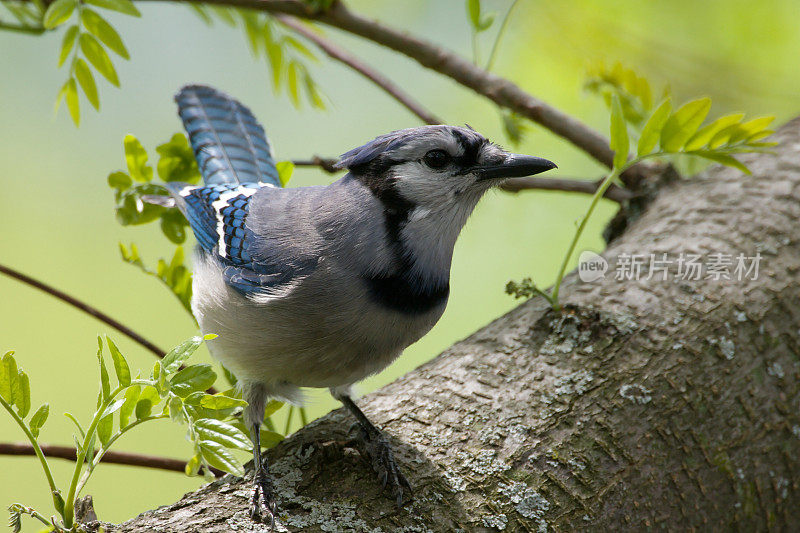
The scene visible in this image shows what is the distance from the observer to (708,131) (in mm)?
2068

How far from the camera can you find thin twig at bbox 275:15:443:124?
291cm

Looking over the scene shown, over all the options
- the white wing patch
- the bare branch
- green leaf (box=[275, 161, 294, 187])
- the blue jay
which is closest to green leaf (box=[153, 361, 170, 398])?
the blue jay

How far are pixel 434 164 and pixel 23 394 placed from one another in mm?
1136

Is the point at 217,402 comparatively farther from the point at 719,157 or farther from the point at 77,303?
the point at 719,157

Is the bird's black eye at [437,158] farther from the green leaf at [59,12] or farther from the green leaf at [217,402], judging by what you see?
the green leaf at [59,12]

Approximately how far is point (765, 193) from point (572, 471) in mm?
1535

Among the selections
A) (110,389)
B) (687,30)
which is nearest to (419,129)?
(110,389)

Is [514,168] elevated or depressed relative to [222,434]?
elevated

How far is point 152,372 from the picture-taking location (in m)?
1.34

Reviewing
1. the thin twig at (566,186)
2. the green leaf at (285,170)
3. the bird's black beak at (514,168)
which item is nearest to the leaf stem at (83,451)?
the bird's black beak at (514,168)

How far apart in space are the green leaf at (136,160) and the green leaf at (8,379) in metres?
1.05

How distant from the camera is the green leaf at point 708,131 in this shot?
80.1 inches

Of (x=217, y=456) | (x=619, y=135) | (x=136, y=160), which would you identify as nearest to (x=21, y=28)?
(x=136, y=160)

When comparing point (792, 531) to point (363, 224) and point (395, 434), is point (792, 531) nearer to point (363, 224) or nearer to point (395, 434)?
point (395, 434)
